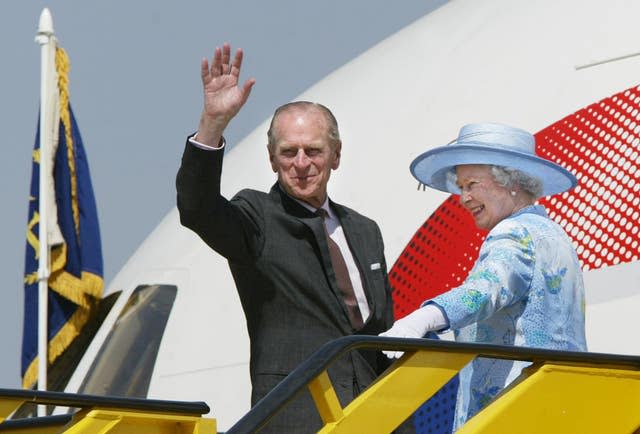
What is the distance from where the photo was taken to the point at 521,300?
16.4 ft

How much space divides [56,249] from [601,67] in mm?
5242

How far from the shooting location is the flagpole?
11.1 m

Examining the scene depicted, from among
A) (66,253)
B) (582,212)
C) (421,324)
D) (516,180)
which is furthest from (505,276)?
(66,253)

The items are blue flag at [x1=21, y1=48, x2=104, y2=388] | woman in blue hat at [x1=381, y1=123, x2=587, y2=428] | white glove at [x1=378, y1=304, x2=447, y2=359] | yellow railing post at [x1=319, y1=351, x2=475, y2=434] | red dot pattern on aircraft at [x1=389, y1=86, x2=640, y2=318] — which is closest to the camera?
yellow railing post at [x1=319, y1=351, x2=475, y2=434]

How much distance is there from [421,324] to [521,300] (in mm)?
441

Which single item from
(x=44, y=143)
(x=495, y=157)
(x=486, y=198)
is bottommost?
(x=486, y=198)

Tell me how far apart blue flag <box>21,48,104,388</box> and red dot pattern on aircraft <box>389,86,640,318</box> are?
4056 millimetres

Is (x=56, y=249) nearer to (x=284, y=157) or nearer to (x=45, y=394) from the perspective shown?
(x=284, y=157)

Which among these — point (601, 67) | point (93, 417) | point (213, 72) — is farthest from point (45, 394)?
point (601, 67)

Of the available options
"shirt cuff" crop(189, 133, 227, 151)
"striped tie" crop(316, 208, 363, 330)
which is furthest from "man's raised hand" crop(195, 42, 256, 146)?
"striped tie" crop(316, 208, 363, 330)

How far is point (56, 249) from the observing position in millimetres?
11609

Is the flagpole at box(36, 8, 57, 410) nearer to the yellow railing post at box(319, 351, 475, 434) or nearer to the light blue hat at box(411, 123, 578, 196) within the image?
the light blue hat at box(411, 123, 578, 196)

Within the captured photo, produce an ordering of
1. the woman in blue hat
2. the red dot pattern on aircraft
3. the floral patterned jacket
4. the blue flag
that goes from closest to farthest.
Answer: the woman in blue hat < the floral patterned jacket < the red dot pattern on aircraft < the blue flag

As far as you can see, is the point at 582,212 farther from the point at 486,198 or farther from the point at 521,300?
the point at 521,300
